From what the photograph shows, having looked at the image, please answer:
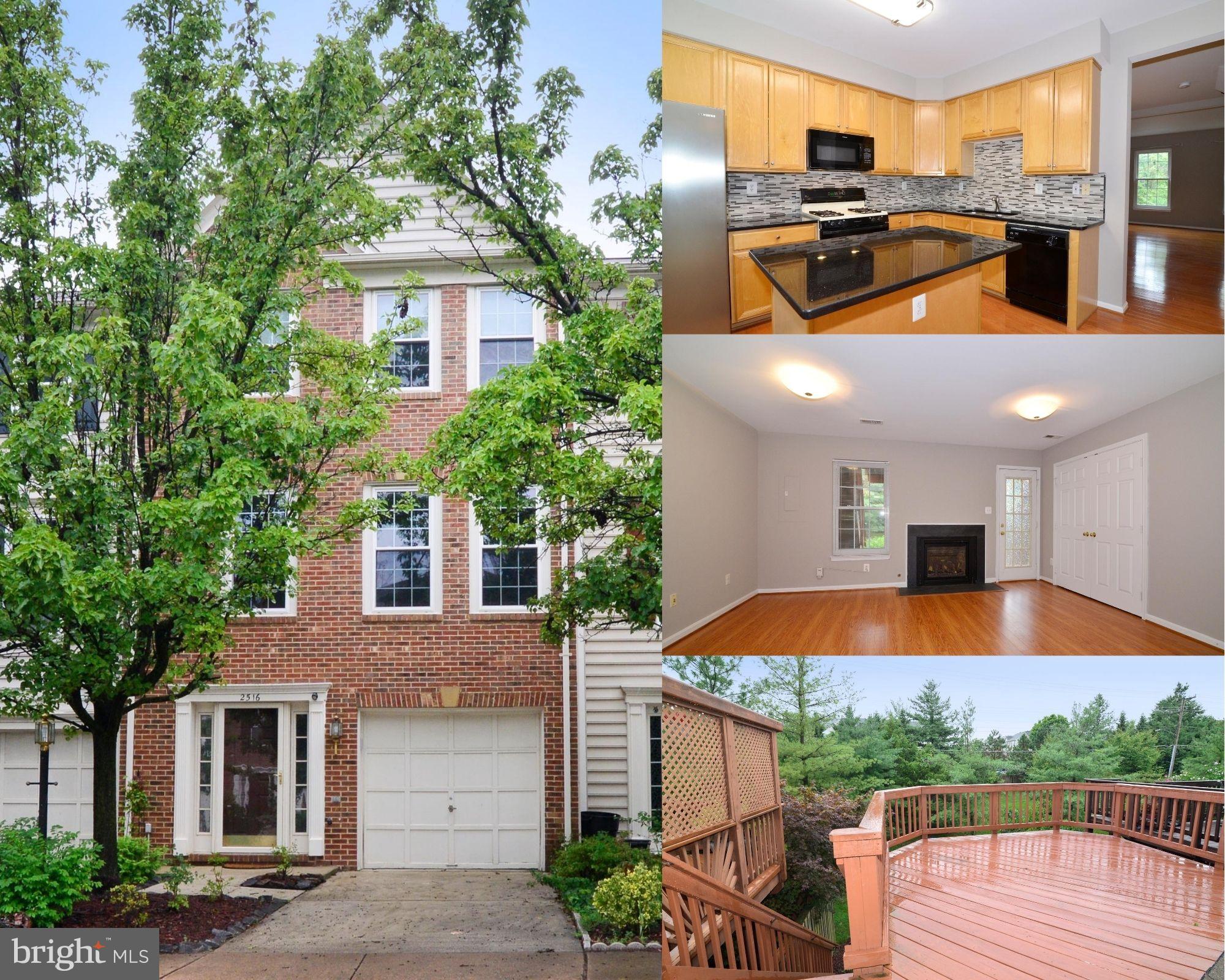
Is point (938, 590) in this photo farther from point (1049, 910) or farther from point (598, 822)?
point (598, 822)

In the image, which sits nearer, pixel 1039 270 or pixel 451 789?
pixel 1039 270

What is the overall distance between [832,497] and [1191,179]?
4.25ft

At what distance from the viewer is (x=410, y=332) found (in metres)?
3.63

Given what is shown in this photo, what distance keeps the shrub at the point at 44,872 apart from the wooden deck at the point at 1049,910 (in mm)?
2887

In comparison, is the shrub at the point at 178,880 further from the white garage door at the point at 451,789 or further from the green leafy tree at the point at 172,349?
the white garage door at the point at 451,789

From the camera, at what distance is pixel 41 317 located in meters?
3.59

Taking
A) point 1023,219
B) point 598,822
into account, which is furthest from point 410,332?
point 1023,219

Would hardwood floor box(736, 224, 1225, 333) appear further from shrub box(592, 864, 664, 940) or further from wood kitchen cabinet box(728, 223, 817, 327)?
shrub box(592, 864, 664, 940)

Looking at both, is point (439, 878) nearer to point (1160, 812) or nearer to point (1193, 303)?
point (1160, 812)

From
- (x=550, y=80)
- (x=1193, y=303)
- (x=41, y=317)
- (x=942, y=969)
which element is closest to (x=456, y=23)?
(x=550, y=80)

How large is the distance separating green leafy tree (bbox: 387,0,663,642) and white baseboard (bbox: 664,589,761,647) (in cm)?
58

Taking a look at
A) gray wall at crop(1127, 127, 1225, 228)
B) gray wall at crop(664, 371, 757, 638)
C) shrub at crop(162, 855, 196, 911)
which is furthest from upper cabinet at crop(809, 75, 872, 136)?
shrub at crop(162, 855, 196, 911)

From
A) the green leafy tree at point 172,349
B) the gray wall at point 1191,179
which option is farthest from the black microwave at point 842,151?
the green leafy tree at point 172,349

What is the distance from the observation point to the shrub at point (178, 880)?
348 centimetres
